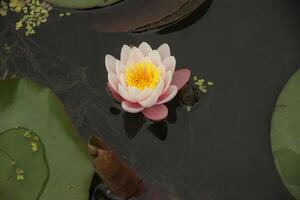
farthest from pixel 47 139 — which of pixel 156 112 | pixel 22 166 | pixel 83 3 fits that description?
pixel 83 3

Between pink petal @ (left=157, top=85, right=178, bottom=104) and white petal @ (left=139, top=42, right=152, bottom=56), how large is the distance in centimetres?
18

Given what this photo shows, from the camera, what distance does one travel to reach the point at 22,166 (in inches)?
78.4

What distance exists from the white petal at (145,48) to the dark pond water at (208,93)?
Result: 0.19m

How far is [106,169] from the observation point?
71.5 inches

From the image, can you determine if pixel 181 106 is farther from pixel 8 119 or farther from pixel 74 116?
pixel 8 119

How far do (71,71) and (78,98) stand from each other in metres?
0.15

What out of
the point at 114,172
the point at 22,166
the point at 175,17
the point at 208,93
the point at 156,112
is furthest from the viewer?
the point at 175,17

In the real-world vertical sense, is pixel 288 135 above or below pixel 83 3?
below

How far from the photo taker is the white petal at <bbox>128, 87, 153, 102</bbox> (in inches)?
79.0

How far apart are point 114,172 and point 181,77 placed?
0.54 m

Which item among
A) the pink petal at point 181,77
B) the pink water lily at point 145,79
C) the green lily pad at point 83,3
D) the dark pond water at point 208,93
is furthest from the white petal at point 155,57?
the green lily pad at point 83,3

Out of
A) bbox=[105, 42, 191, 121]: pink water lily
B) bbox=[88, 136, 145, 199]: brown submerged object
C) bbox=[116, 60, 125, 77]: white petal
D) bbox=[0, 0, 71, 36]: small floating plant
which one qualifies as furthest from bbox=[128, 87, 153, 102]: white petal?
bbox=[0, 0, 71, 36]: small floating plant

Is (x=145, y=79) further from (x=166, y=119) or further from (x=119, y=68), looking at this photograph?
(x=166, y=119)

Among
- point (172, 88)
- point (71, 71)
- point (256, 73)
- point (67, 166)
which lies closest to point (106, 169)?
point (67, 166)
